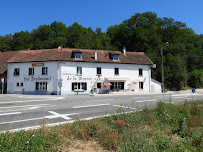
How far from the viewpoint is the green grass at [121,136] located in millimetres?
4039

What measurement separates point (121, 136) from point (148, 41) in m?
49.2

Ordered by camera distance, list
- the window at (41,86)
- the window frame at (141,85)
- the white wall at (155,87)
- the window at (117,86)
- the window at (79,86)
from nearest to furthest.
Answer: the window at (41,86)
the window at (79,86)
the window at (117,86)
the window frame at (141,85)
the white wall at (155,87)

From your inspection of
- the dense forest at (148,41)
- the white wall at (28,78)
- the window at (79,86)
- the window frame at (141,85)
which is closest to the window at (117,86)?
the window frame at (141,85)

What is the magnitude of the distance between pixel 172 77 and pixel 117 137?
130 feet

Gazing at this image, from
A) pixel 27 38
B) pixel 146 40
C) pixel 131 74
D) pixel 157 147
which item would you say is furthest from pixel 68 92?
pixel 27 38

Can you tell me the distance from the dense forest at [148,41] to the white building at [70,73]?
569 inches

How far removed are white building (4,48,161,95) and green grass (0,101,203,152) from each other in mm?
21002

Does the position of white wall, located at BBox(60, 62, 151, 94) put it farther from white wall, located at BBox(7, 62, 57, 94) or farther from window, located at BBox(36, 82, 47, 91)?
window, located at BBox(36, 82, 47, 91)

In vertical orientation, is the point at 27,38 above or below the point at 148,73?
above

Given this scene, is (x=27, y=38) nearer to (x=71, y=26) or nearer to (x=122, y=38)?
(x=71, y=26)

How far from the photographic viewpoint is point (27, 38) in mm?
53750

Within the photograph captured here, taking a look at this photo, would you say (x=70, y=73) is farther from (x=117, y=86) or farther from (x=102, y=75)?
(x=117, y=86)

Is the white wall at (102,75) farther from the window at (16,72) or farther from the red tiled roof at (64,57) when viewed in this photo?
the window at (16,72)

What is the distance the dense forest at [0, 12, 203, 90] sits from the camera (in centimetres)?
4197
